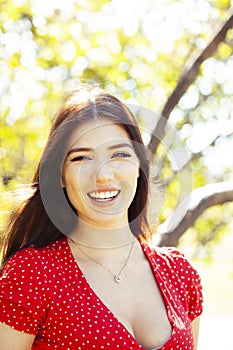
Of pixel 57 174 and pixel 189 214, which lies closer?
pixel 57 174

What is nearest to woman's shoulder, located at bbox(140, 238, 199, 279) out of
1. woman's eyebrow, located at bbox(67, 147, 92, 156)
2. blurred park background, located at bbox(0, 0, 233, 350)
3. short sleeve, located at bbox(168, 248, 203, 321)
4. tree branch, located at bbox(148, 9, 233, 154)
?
short sleeve, located at bbox(168, 248, 203, 321)

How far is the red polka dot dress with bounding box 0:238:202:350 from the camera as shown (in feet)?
6.88

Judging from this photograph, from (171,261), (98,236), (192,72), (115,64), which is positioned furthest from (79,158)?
(115,64)

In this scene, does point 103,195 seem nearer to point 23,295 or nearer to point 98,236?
point 98,236

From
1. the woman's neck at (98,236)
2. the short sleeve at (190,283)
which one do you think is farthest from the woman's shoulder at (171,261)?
the woman's neck at (98,236)

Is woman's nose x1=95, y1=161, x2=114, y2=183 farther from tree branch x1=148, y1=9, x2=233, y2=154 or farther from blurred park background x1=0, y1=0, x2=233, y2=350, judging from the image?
blurred park background x1=0, y1=0, x2=233, y2=350

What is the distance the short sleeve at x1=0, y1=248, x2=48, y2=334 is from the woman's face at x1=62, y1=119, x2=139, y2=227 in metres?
0.21

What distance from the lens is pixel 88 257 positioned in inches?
89.3

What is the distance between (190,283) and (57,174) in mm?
516

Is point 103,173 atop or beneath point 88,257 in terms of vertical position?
atop

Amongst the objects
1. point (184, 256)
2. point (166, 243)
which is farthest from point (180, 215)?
point (184, 256)

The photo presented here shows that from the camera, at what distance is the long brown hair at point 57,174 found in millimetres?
2223

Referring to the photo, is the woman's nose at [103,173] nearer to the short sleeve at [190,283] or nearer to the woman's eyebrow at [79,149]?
the woman's eyebrow at [79,149]

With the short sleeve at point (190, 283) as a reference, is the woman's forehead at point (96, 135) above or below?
above
